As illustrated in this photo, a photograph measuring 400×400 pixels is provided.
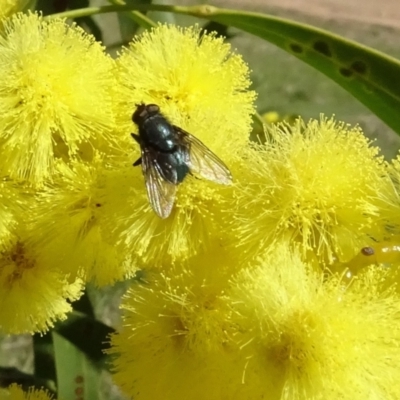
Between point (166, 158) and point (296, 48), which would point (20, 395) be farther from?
point (296, 48)

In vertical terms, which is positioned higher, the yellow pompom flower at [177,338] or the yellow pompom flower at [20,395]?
the yellow pompom flower at [177,338]

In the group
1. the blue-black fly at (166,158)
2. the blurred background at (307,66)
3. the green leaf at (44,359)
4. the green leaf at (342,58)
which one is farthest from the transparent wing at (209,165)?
the blurred background at (307,66)

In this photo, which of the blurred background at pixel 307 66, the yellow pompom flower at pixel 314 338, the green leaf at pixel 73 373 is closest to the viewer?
the yellow pompom flower at pixel 314 338

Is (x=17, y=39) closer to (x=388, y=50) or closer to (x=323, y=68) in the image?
(x=323, y=68)

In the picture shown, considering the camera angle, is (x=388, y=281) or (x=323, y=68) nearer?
(x=388, y=281)

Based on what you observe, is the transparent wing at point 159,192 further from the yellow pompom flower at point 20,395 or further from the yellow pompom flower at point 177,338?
the yellow pompom flower at point 20,395

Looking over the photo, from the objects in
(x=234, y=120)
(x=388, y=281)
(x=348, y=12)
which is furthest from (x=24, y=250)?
(x=348, y=12)
